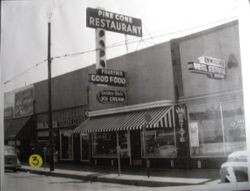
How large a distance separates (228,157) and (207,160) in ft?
1.31

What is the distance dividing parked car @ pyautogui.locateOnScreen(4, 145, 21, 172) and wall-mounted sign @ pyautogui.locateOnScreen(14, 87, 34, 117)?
59 cm

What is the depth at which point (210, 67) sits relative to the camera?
7773mm

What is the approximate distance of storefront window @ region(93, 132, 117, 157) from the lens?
7305 millimetres

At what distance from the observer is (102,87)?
723 cm

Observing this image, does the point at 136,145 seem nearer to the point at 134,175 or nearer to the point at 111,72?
the point at 134,175

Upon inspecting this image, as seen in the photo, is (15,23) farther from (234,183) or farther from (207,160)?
(234,183)

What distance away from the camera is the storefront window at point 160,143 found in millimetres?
7473

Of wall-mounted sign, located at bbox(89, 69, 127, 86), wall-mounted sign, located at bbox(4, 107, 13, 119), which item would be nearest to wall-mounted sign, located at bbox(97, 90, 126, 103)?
wall-mounted sign, located at bbox(89, 69, 127, 86)

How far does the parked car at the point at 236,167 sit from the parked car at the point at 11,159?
370 centimetres

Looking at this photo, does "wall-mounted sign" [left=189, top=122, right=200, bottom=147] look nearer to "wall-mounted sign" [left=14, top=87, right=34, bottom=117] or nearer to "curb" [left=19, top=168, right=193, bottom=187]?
"curb" [left=19, top=168, right=193, bottom=187]

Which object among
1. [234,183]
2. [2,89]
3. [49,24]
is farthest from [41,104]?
[234,183]

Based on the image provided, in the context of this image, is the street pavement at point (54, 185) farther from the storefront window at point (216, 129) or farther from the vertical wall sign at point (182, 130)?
the storefront window at point (216, 129)

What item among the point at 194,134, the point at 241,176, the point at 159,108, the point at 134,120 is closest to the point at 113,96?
the point at 134,120

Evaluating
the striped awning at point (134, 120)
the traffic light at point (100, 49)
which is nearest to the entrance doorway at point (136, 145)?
the striped awning at point (134, 120)
